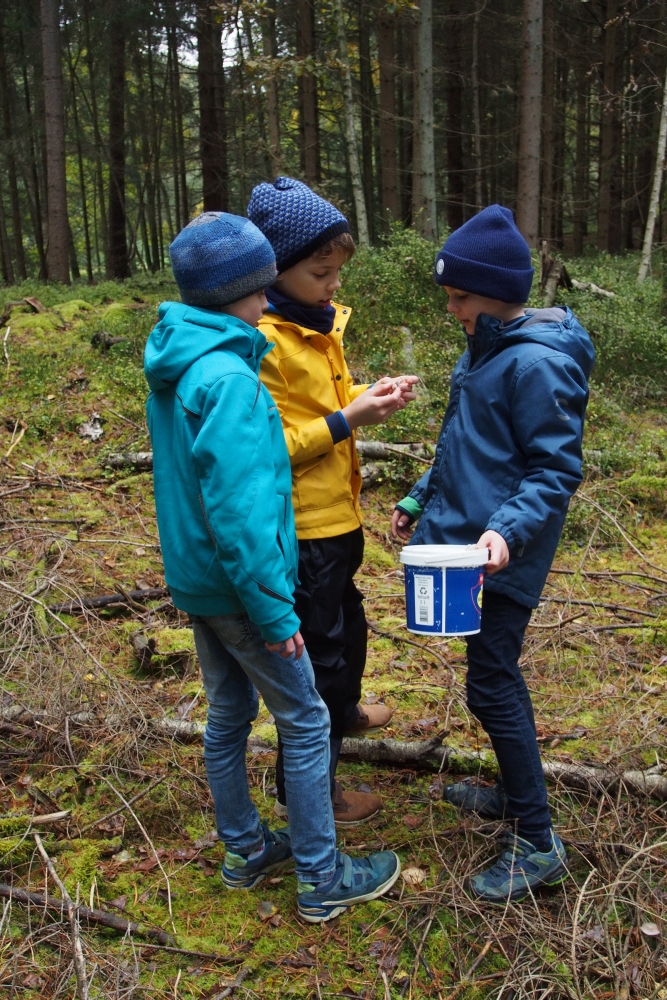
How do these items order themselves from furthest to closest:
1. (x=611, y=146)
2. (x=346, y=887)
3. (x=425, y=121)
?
(x=611, y=146), (x=425, y=121), (x=346, y=887)

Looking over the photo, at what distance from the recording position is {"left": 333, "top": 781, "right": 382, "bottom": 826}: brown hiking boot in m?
3.09

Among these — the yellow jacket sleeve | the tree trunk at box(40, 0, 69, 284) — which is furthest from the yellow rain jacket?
the tree trunk at box(40, 0, 69, 284)

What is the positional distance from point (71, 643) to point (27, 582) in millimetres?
451

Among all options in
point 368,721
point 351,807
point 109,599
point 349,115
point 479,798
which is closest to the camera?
point 479,798

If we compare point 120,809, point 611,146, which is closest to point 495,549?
point 120,809

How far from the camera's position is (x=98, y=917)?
251 cm

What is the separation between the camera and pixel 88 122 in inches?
1055

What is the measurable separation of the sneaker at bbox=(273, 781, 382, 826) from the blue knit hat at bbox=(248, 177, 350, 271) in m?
2.02

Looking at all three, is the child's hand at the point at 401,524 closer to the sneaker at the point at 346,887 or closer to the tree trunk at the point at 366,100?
the sneaker at the point at 346,887

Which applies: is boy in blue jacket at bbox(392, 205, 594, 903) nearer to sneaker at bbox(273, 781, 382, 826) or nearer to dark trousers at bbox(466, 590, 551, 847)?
dark trousers at bbox(466, 590, 551, 847)

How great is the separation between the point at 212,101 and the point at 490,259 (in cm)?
1819

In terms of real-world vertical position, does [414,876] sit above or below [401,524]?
below

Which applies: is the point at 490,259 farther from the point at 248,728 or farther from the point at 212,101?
the point at 212,101

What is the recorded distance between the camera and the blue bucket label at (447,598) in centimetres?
227
